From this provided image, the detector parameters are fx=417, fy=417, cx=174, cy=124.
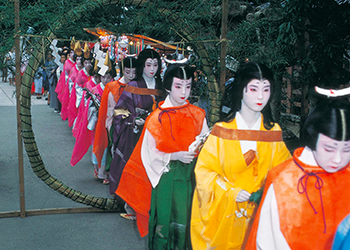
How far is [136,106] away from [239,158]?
2.24 meters

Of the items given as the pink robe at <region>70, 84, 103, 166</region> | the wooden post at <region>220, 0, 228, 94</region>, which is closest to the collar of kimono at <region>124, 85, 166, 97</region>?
the wooden post at <region>220, 0, 228, 94</region>

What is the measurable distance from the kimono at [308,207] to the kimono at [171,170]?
1.18m

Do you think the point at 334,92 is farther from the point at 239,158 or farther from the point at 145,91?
the point at 145,91

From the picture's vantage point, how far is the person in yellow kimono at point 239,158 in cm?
241

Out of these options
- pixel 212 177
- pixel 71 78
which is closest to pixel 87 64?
pixel 71 78

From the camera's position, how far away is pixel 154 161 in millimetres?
3105

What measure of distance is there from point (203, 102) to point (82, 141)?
107 inches

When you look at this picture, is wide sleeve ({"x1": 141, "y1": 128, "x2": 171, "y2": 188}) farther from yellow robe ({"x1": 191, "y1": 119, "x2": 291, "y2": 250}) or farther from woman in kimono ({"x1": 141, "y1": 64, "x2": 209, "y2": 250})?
yellow robe ({"x1": 191, "y1": 119, "x2": 291, "y2": 250})

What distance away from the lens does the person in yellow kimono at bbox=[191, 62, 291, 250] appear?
241 cm

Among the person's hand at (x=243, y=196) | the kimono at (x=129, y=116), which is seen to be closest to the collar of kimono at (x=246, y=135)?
the person's hand at (x=243, y=196)

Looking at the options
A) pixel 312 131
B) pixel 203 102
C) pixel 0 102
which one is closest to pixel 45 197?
pixel 203 102

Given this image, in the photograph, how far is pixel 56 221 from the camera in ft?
14.4

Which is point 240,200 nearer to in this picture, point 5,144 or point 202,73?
point 202,73

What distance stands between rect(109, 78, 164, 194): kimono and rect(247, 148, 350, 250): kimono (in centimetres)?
256
